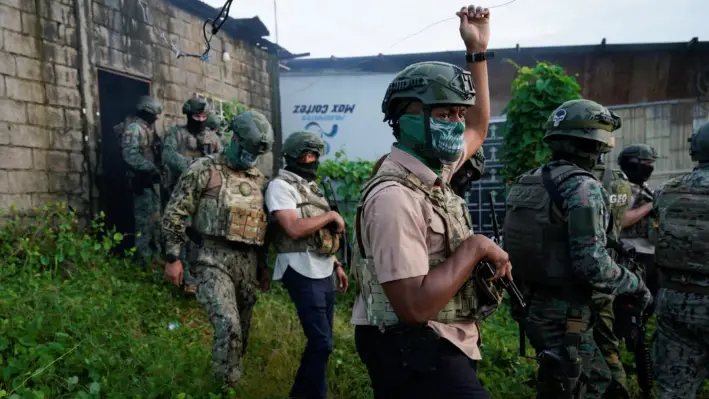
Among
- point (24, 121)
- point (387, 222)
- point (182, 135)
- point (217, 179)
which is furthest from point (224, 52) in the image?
point (387, 222)

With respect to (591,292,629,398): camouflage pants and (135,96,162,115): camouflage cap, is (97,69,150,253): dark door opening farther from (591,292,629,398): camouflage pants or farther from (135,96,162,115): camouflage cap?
(591,292,629,398): camouflage pants

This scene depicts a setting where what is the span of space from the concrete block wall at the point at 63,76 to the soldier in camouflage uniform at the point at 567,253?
5051mm

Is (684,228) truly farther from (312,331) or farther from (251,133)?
(251,133)

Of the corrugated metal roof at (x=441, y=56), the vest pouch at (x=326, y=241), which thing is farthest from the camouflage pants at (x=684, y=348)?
the corrugated metal roof at (x=441, y=56)

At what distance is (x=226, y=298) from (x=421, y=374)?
6.97 feet

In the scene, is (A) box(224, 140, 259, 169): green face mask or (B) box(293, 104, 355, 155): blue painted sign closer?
(A) box(224, 140, 259, 169): green face mask

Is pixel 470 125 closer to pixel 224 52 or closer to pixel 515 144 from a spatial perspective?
pixel 515 144

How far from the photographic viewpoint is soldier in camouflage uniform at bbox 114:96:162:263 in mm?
6898

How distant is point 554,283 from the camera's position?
3.08m

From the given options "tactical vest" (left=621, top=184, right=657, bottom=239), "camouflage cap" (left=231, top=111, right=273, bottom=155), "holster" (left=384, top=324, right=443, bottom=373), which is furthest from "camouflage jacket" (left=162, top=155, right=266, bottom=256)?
"tactical vest" (left=621, top=184, right=657, bottom=239)

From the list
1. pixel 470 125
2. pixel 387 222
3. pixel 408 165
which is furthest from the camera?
pixel 470 125

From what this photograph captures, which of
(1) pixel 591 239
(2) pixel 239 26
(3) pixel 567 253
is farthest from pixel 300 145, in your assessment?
(2) pixel 239 26

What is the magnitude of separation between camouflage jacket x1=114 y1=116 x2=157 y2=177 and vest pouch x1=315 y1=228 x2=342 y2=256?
3817 mm

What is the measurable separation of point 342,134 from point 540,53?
5.37 m
